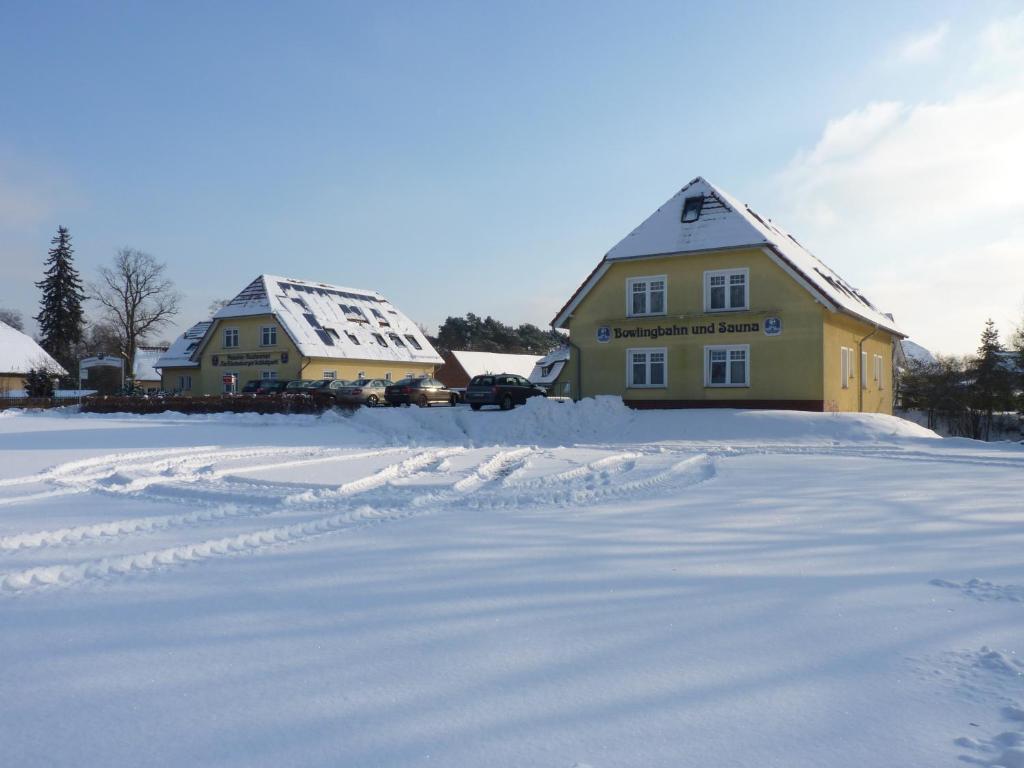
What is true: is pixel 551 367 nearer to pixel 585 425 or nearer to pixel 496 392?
pixel 496 392

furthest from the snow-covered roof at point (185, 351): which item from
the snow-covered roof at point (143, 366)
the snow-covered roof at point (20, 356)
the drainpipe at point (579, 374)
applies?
the drainpipe at point (579, 374)

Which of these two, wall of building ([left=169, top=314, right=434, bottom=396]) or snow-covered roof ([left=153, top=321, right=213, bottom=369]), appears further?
snow-covered roof ([left=153, top=321, right=213, bottom=369])

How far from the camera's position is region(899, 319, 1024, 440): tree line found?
1876 inches

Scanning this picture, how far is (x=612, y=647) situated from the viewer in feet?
14.1

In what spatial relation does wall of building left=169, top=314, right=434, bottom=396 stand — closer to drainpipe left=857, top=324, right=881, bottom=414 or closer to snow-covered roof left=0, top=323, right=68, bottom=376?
snow-covered roof left=0, top=323, right=68, bottom=376

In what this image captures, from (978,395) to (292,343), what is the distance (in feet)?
144

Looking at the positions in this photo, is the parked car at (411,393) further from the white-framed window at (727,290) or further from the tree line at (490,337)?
the tree line at (490,337)

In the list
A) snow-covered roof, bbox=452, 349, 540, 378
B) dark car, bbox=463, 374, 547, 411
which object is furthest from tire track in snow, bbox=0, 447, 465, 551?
snow-covered roof, bbox=452, 349, 540, 378

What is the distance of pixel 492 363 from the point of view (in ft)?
227

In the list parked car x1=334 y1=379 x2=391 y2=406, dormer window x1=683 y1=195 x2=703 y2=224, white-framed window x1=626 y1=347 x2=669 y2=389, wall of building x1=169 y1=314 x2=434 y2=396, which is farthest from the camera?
wall of building x1=169 y1=314 x2=434 y2=396

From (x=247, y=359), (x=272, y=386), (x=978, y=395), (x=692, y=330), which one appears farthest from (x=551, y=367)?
(x=692, y=330)

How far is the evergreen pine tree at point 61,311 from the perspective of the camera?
71500 mm

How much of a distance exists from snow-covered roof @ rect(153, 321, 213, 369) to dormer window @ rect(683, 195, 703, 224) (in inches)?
1303

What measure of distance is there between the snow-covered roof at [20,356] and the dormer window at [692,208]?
42.4 meters
